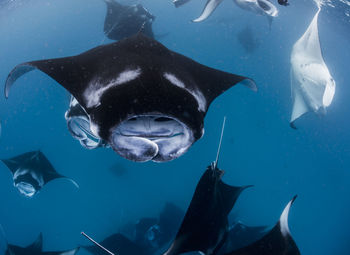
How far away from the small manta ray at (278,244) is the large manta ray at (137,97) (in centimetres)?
175

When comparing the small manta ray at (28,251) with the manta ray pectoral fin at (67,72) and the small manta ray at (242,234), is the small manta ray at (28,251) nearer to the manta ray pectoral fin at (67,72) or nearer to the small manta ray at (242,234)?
the small manta ray at (242,234)

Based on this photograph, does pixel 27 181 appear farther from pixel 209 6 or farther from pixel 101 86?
pixel 209 6

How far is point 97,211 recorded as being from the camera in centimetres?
735

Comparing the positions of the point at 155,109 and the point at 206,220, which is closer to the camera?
the point at 155,109

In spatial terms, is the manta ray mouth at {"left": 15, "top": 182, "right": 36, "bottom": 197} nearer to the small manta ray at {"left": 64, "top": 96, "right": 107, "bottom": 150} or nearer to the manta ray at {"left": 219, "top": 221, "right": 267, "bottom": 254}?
the small manta ray at {"left": 64, "top": 96, "right": 107, "bottom": 150}

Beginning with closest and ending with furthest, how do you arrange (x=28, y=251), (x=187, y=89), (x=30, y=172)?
(x=187, y=89) → (x=28, y=251) → (x=30, y=172)

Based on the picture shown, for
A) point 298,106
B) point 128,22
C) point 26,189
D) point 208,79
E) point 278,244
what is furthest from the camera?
point 298,106

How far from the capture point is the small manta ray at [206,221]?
2952mm

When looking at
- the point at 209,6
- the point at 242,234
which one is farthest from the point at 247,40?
the point at 242,234

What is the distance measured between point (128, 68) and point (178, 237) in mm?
2257

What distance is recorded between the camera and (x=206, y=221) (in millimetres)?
3195

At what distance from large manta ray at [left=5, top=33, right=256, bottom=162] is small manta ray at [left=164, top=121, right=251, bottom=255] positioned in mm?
1633

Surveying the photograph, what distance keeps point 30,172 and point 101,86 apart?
4.92 metres

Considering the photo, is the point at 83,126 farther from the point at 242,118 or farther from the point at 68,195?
the point at 242,118
